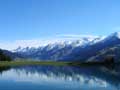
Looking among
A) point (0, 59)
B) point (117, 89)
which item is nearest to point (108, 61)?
point (0, 59)

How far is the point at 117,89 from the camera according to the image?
51906 millimetres

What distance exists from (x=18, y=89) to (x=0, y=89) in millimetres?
2853

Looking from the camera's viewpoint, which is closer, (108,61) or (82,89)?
(82,89)

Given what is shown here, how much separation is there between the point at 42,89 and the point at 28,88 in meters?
2.62

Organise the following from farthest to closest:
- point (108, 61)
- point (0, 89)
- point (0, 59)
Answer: point (0, 59)
point (108, 61)
point (0, 89)

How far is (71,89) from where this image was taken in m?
50.6

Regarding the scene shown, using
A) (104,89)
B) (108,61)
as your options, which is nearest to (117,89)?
(104,89)

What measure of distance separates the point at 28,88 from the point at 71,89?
7.20m

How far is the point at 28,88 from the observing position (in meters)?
51.9

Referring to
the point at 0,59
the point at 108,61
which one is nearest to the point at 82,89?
the point at 108,61

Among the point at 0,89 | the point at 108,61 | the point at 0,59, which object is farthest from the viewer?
the point at 0,59

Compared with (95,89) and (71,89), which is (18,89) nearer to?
(71,89)

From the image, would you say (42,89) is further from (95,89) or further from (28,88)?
(95,89)

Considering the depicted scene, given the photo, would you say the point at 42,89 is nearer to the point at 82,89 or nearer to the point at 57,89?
the point at 57,89
